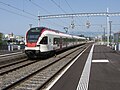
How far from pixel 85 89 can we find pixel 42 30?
14.1m

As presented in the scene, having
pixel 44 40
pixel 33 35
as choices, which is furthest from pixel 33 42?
pixel 44 40

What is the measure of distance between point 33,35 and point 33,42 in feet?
2.48

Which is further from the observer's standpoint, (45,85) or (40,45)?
(40,45)

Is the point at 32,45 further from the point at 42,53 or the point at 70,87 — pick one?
the point at 70,87

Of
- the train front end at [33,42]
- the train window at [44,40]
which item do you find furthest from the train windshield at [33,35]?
the train window at [44,40]

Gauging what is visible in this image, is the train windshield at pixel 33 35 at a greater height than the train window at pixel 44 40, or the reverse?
the train windshield at pixel 33 35

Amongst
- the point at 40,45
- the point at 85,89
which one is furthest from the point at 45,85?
the point at 40,45

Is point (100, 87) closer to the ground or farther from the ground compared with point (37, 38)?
closer to the ground

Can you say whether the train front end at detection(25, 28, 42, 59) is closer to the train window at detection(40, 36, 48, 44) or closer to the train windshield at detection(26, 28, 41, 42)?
the train windshield at detection(26, 28, 41, 42)

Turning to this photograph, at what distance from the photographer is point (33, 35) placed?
2206cm

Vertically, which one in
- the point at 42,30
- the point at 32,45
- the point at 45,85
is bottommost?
the point at 45,85

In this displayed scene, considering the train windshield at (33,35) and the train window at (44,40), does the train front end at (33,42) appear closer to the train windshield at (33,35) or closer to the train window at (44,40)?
the train windshield at (33,35)

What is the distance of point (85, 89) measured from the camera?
29.2 ft

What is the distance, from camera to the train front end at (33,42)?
2161 cm
